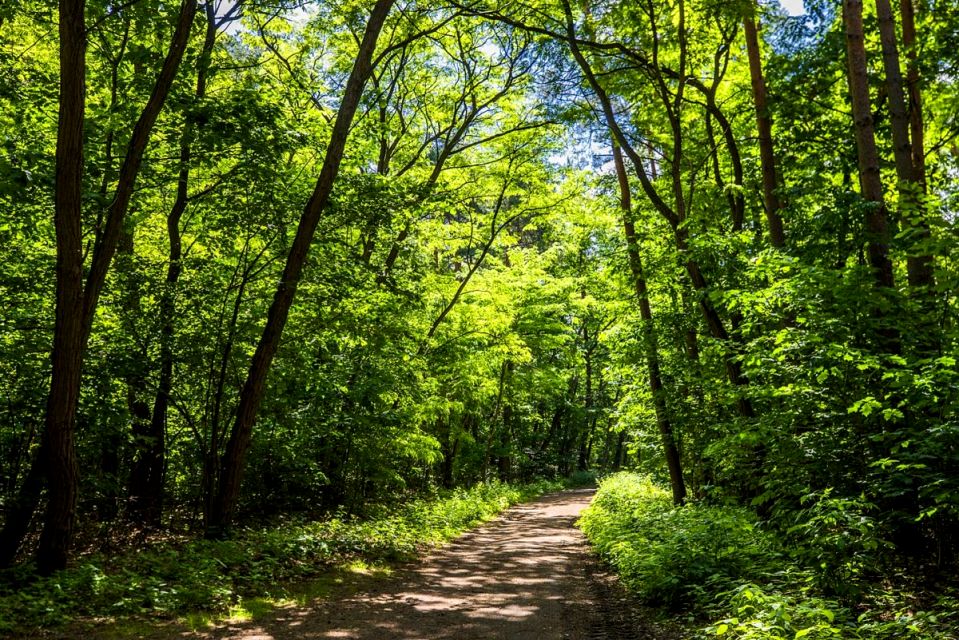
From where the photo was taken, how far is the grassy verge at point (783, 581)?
439cm

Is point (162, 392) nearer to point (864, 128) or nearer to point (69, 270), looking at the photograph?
point (69, 270)

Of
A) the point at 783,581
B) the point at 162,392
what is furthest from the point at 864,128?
the point at 162,392

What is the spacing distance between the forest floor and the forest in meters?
0.63

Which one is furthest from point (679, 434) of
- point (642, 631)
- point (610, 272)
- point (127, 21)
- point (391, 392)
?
point (127, 21)

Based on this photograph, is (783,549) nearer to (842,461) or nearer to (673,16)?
(842,461)

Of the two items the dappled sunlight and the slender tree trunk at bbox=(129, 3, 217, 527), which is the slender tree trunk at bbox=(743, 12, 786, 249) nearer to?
the dappled sunlight

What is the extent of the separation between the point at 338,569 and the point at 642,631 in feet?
14.9

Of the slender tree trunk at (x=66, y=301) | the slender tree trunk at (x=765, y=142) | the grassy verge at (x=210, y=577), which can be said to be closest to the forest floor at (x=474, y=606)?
the grassy verge at (x=210, y=577)

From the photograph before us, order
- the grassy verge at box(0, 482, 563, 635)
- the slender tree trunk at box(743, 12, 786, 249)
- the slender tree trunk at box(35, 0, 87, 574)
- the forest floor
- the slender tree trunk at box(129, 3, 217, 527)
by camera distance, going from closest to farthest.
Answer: the grassy verge at box(0, 482, 563, 635)
the forest floor
the slender tree trunk at box(35, 0, 87, 574)
the slender tree trunk at box(129, 3, 217, 527)
the slender tree trunk at box(743, 12, 786, 249)

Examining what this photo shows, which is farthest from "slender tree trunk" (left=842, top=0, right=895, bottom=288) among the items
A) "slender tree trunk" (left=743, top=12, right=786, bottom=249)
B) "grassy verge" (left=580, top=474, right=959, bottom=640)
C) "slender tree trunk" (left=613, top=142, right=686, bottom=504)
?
"slender tree trunk" (left=613, top=142, right=686, bottom=504)

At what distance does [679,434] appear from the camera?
13.8 m

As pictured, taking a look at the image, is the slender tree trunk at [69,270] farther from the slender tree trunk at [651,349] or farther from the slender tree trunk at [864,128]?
the slender tree trunk at [651,349]

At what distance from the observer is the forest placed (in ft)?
19.7

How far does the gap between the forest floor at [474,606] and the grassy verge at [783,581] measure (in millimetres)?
504
